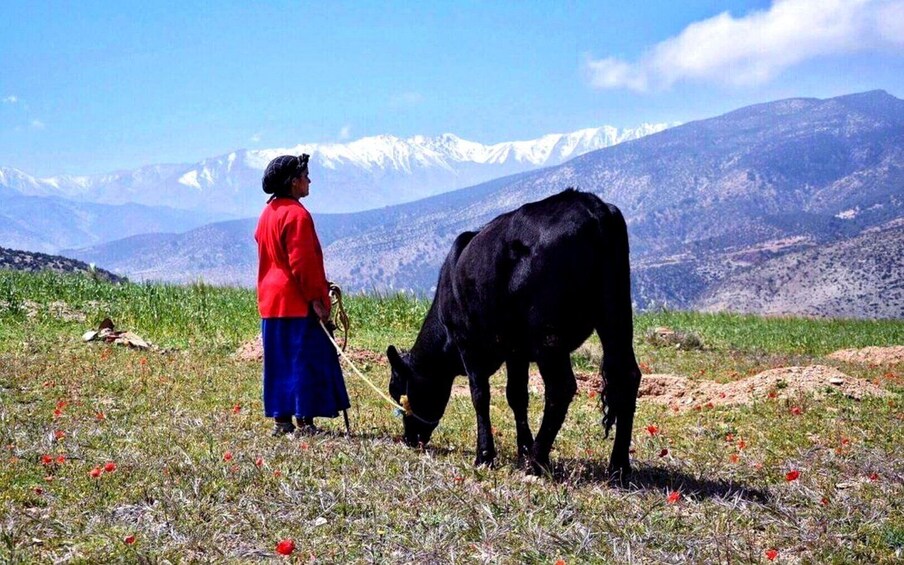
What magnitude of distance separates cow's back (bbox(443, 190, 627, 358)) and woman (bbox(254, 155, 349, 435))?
5.77 ft

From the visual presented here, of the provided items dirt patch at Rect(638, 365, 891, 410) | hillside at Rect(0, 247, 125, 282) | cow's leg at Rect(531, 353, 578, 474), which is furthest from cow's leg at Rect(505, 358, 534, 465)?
hillside at Rect(0, 247, 125, 282)

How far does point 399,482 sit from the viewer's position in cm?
610

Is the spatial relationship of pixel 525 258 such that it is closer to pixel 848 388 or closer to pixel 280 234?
pixel 280 234

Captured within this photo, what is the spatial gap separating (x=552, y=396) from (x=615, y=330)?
660mm

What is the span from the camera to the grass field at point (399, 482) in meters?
4.86

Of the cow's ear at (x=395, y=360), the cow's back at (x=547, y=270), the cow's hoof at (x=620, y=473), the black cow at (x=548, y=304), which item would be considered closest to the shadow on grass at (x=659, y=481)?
the cow's hoof at (x=620, y=473)

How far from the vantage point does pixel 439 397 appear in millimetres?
7961

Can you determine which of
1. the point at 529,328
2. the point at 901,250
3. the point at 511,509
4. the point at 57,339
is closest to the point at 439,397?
the point at 529,328

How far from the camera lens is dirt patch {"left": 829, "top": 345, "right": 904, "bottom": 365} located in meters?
17.3

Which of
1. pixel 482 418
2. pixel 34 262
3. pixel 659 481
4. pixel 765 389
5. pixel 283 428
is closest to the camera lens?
pixel 659 481

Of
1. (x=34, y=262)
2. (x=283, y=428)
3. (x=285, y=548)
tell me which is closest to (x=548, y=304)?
(x=285, y=548)

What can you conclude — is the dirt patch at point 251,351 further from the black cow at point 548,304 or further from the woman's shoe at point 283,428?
the black cow at point 548,304

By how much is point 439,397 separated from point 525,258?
208 centimetres

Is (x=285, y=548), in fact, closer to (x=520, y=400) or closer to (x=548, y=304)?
(x=548, y=304)
